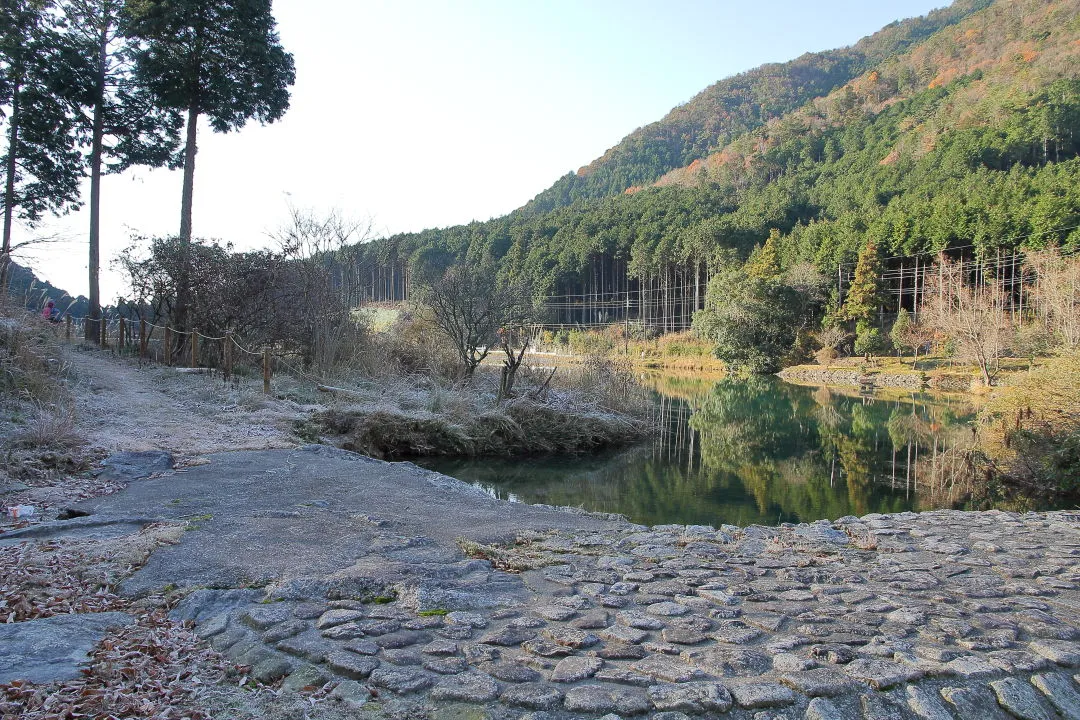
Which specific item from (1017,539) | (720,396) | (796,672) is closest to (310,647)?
(796,672)

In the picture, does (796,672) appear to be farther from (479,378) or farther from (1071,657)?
(479,378)

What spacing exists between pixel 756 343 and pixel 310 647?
1515 inches

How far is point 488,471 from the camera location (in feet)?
38.8

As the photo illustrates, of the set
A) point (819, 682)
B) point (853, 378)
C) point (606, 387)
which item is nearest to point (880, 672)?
point (819, 682)

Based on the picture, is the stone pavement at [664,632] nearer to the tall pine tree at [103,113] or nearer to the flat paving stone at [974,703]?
the flat paving stone at [974,703]

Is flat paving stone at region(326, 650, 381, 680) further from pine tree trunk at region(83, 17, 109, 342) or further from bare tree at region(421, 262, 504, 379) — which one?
pine tree trunk at region(83, 17, 109, 342)

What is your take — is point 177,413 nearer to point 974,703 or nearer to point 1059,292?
point 974,703

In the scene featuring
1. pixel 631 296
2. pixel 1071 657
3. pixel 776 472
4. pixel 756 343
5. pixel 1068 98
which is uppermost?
pixel 1068 98

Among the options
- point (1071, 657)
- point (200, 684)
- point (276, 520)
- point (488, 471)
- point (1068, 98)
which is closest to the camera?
point (200, 684)

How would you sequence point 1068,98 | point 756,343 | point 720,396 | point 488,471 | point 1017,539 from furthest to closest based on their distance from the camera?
1. point 1068,98
2. point 756,343
3. point 720,396
4. point 488,471
5. point 1017,539

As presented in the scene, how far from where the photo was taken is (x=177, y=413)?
30.9ft

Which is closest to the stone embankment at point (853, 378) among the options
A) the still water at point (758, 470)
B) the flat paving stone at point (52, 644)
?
the still water at point (758, 470)

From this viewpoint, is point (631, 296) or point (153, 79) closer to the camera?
point (153, 79)

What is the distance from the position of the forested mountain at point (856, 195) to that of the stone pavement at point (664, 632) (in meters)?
15.4
